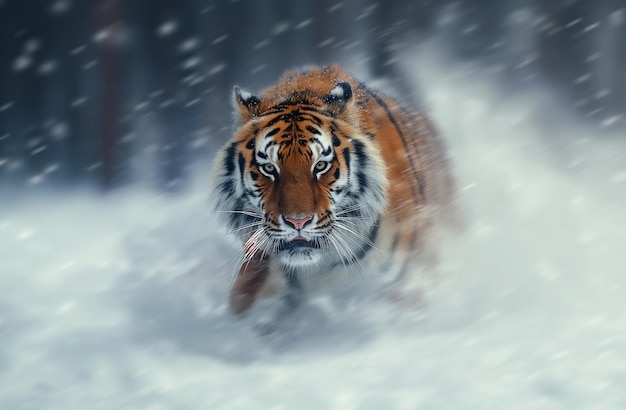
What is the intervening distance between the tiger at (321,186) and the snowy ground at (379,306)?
104mm

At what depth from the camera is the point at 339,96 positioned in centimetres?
184

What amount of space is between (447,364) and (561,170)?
0.76 metres

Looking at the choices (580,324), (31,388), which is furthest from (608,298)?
(31,388)

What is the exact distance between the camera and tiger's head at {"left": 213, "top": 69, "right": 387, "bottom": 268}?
1749 mm

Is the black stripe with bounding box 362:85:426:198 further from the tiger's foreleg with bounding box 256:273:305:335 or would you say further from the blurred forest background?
the tiger's foreleg with bounding box 256:273:305:335

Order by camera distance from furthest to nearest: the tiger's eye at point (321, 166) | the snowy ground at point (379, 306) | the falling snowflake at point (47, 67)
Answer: the falling snowflake at point (47, 67) → the tiger's eye at point (321, 166) → the snowy ground at point (379, 306)

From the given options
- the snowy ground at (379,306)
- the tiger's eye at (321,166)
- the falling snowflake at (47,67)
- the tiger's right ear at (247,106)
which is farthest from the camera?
the falling snowflake at (47,67)

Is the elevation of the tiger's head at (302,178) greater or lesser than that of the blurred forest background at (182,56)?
lesser

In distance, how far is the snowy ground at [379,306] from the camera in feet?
5.46

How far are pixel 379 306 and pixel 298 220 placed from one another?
34 cm

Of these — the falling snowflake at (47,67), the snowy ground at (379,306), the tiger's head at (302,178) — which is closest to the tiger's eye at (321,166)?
the tiger's head at (302,178)

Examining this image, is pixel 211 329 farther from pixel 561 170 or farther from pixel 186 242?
pixel 561 170

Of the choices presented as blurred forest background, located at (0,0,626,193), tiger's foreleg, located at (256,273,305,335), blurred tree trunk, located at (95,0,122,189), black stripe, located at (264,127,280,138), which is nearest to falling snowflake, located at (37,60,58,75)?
blurred forest background, located at (0,0,626,193)

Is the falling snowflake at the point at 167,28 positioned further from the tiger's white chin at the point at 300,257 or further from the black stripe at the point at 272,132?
the tiger's white chin at the point at 300,257
